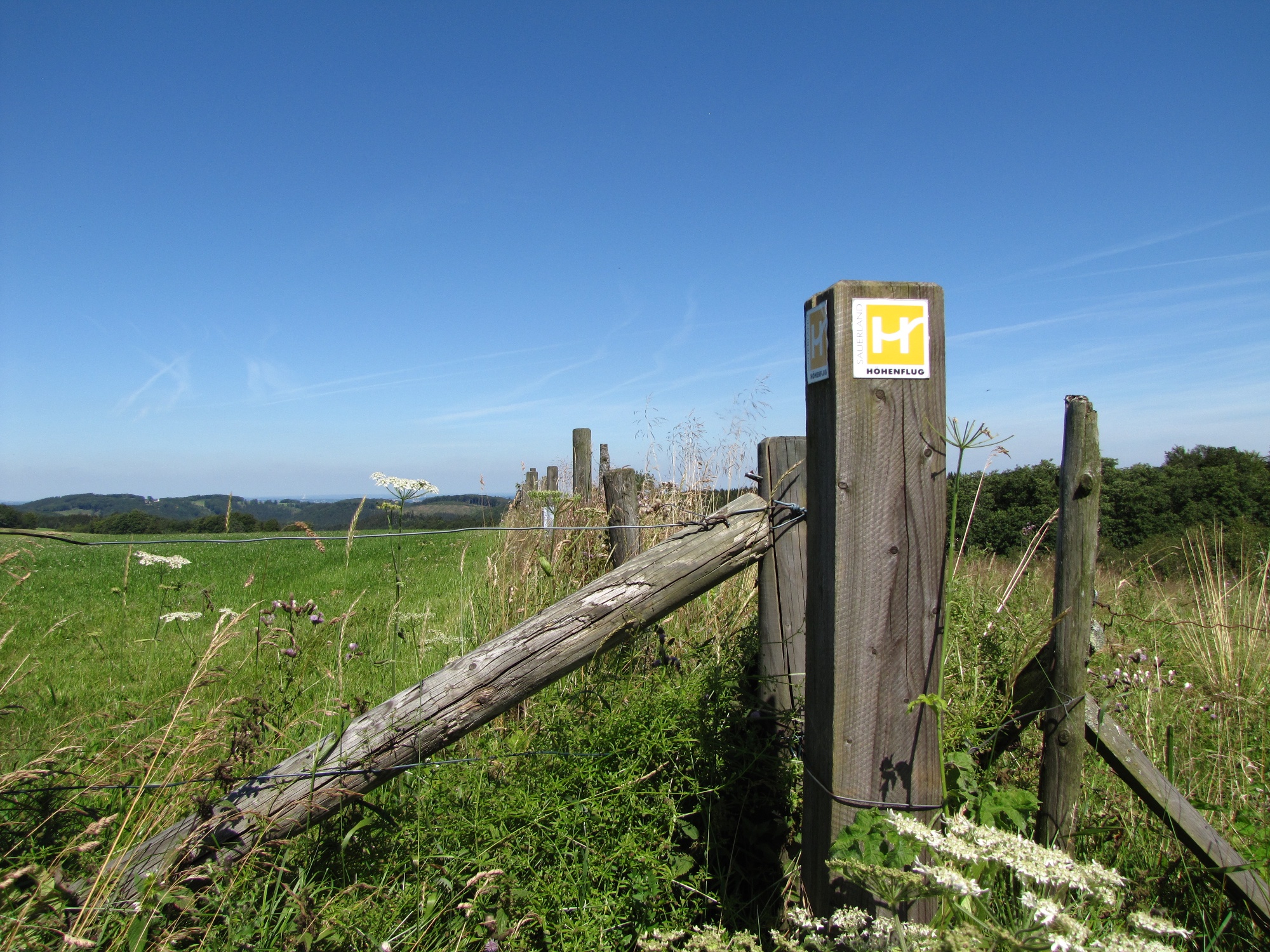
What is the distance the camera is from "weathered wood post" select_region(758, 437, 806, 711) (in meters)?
2.26

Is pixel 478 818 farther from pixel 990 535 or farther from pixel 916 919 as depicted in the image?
pixel 990 535

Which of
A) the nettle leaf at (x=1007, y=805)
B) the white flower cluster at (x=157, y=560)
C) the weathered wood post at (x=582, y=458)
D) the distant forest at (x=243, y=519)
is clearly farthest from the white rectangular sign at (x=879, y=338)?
→ the weathered wood post at (x=582, y=458)

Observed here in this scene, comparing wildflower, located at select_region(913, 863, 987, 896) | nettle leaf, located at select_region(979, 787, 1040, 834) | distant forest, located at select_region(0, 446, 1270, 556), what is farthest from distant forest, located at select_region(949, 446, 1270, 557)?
wildflower, located at select_region(913, 863, 987, 896)

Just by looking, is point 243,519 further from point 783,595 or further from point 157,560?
point 783,595

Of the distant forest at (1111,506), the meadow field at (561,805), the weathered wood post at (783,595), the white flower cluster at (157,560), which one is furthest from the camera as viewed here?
the distant forest at (1111,506)

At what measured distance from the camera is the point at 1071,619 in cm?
202

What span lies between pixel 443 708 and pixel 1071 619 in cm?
184

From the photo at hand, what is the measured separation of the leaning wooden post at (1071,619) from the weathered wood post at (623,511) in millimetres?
2069

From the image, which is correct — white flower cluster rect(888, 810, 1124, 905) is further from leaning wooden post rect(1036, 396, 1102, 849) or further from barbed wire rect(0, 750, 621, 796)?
barbed wire rect(0, 750, 621, 796)

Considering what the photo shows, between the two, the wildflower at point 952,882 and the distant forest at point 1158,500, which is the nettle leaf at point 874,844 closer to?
the wildflower at point 952,882

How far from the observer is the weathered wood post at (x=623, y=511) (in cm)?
369

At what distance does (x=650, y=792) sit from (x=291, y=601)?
1394 mm

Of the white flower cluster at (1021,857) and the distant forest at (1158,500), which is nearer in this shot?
the white flower cluster at (1021,857)

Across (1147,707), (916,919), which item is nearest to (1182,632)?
(1147,707)
